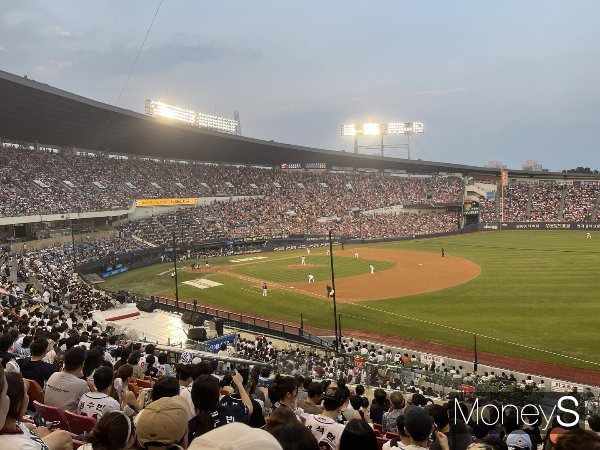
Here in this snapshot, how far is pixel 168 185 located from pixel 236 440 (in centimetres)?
7979

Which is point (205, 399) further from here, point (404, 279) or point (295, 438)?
point (404, 279)

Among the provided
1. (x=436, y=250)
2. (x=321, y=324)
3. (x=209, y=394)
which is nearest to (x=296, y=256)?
(x=436, y=250)

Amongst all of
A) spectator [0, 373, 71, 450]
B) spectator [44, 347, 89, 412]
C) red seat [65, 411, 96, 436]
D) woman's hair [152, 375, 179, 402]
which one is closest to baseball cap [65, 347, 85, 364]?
spectator [44, 347, 89, 412]

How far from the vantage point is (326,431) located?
211 inches

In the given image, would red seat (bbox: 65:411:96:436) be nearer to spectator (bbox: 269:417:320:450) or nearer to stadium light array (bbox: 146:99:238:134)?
spectator (bbox: 269:417:320:450)

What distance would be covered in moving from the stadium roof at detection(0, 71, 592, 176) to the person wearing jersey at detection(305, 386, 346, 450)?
152ft

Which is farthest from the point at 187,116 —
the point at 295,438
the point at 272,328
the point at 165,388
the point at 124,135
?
the point at 295,438

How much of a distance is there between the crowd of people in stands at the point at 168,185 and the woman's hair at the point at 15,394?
2167 inches

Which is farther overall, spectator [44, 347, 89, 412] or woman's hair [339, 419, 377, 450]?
spectator [44, 347, 89, 412]

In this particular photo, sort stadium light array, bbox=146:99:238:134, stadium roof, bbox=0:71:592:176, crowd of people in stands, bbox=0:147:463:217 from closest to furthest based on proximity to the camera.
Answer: stadium roof, bbox=0:71:592:176 < crowd of people in stands, bbox=0:147:463:217 < stadium light array, bbox=146:99:238:134

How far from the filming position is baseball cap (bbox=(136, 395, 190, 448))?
3.21m

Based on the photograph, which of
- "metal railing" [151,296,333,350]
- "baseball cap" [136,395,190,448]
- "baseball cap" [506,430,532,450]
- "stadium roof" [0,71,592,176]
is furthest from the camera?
"stadium roof" [0,71,592,176]

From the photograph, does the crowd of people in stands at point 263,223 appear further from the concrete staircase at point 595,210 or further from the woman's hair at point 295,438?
the woman's hair at point 295,438

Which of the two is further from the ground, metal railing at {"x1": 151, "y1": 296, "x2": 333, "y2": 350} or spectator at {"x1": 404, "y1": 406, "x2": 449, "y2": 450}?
spectator at {"x1": 404, "y1": 406, "x2": 449, "y2": 450}
